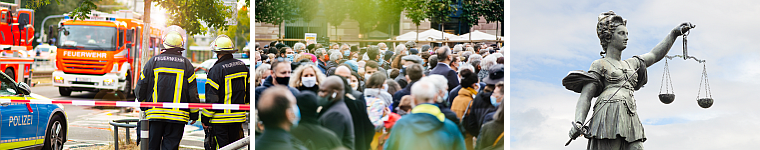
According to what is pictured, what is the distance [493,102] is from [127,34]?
12.1 metres

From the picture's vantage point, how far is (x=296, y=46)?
4.73m

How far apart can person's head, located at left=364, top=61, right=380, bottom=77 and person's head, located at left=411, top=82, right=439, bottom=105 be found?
0.35 meters

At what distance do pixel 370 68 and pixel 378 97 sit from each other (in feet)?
0.81

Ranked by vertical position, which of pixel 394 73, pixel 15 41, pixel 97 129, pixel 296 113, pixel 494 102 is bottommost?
pixel 97 129

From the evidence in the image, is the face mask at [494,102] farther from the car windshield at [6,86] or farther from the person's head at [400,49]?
the car windshield at [6,86]

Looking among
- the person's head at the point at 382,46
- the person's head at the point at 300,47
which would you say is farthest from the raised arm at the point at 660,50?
the person's head at the point at 300,47

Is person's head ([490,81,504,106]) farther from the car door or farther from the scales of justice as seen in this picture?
the car door

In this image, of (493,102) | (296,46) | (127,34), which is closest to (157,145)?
(296,46)

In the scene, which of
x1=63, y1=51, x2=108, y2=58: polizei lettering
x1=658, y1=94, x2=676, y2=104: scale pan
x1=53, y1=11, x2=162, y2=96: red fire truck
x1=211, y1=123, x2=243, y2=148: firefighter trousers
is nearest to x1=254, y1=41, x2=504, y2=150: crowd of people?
x1=211, y1=123, x2=243, y2=148: firefighter trousers

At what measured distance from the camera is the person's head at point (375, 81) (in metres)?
4.68

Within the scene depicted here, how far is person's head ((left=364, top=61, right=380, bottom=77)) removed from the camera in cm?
468

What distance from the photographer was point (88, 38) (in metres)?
14.1

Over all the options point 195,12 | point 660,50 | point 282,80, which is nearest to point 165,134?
point 282,80

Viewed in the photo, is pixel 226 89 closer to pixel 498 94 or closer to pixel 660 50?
pixel 498 94
